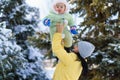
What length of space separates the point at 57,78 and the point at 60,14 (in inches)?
22.0

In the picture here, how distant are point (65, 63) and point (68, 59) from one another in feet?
0.14

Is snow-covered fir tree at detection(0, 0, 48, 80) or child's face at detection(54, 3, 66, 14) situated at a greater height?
child's face at detection(54, 3, 66, 14)

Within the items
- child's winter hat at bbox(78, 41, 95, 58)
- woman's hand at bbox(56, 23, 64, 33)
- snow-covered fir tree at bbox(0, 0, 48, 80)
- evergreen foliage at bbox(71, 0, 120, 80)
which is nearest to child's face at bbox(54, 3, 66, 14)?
woman's hand at bbox(56, 23, 64, 33)

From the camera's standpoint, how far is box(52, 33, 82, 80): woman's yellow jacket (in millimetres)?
2873

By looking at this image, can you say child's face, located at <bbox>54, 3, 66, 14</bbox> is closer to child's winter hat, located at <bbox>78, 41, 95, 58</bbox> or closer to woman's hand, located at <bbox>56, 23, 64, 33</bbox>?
woman's hand, located at <bbox>56, 23, 64, 33</bbox>

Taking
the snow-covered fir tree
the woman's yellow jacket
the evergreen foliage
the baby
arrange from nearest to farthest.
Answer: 1. the woman's yellow jacket
2. the baby
3. the snow-covered fir tree
4. the evergreen foliage

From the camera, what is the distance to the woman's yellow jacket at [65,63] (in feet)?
9.43

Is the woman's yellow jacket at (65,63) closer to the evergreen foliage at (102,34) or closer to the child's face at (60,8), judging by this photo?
the child's face at (60,8)

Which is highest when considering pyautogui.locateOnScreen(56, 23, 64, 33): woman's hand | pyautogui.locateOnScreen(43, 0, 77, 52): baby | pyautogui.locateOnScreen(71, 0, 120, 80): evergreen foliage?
pyautogui.locateOnScreen(43, 0, 77, 52): baby

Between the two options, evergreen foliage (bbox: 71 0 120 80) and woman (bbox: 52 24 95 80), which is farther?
evergreen foliage (bbox: 71 0 120 80)

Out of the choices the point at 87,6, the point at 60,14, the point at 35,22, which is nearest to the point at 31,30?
the point at 35,22

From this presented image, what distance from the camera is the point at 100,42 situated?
5574 mm

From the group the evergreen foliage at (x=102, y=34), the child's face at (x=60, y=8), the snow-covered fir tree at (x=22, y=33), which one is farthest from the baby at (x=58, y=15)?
the evergreen foliage at (x=102, y=34)

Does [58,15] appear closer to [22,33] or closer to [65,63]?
[65,63]
